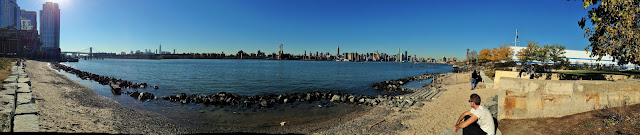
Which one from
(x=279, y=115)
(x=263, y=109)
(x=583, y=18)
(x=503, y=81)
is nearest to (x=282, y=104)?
(x=263, y=109)

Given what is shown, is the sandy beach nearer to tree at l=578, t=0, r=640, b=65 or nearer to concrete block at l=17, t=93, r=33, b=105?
tree at l=578, t=0, r=640, b=65

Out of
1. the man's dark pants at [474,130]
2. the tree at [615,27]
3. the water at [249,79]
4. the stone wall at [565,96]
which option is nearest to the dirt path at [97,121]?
the water at [249,79]

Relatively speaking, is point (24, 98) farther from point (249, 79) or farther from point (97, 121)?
point (249, 79)

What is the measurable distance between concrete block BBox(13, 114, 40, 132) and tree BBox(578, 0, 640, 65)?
17.1 meters

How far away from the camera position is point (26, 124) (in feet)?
25.1

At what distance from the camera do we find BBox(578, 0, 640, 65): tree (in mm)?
7930

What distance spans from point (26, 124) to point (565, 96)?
621 inches

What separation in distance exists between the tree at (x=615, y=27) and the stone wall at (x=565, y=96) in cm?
146

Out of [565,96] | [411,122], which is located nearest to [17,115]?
[411,122]

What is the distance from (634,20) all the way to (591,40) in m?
1.90

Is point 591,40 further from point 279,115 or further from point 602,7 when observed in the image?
point 279,115

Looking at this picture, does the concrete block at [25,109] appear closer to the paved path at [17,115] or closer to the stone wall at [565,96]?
the paved path at [17,115]

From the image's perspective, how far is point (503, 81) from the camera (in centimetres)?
806

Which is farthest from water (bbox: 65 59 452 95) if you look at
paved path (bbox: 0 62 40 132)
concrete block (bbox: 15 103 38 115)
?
concrete block (bbox: 15 103 38 115)
